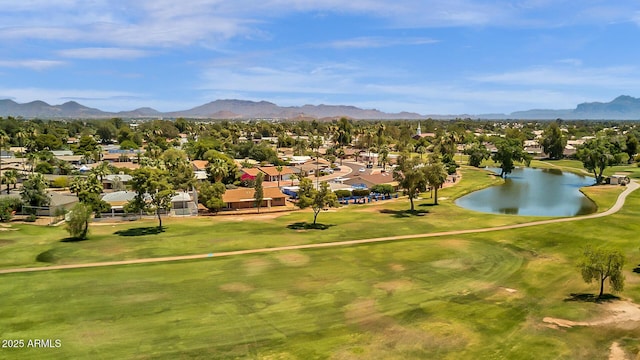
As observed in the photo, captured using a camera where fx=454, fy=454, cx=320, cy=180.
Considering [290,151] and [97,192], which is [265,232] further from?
[290,151]

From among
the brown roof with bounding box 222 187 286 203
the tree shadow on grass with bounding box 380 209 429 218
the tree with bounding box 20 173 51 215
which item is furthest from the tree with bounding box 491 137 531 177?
the tree with bounding box 20 173 51 215

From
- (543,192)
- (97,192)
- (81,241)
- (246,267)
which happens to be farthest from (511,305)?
(543,192)

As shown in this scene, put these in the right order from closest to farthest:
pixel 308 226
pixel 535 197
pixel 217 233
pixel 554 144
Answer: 1. pixel 217 233
2. pixel 308 226
3. pixel 535 197
4. pixel 554 144

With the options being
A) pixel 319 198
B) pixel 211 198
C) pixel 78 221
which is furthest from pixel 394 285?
pixel 211 198

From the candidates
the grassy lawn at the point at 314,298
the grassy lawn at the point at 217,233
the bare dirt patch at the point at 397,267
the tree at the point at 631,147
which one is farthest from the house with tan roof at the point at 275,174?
the tree at the point at 631,147

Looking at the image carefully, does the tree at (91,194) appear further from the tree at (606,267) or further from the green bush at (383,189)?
the tree at (606,267)

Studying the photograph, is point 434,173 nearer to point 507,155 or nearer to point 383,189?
point 383,189
